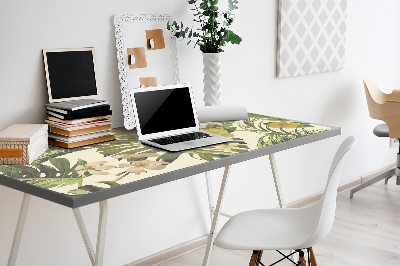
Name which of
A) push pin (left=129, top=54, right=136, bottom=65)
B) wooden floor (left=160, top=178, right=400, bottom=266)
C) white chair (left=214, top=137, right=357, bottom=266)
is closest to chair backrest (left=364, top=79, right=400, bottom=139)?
wooden floor (left=160, top=178, right=400, bottom=266)

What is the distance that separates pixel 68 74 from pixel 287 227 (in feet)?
3.55

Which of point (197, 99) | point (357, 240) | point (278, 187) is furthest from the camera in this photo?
point (357, 240)

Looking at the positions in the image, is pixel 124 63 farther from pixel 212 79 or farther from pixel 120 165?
pixel 120 165

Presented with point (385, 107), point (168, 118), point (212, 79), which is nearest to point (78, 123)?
point (168, 118)

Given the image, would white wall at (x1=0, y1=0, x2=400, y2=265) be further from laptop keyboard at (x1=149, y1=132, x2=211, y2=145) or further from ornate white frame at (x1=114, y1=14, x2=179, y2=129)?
laptop keyboard at (x1=149, y1=132, x2=211, y2=145)

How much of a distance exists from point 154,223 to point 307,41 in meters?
1.51

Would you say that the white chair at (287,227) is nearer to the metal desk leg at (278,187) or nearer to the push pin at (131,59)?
the metal desk leg at (278,187)

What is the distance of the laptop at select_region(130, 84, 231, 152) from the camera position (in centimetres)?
235

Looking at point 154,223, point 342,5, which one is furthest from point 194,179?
point 342,5

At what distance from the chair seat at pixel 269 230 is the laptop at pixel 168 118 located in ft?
1.08

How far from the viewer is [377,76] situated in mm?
4469

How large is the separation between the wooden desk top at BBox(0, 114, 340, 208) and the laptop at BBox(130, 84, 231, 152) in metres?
0.07

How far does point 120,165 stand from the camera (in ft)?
6.63

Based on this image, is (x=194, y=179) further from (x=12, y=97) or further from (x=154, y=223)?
(x=12, y=97)
